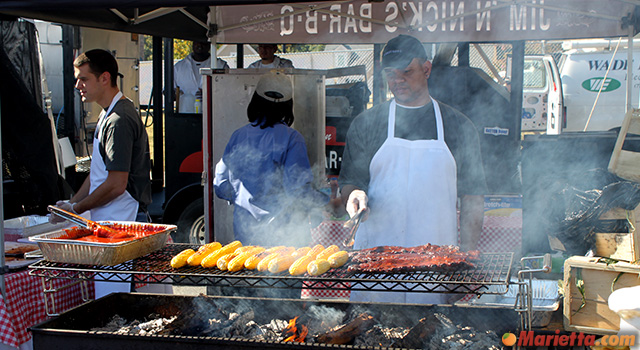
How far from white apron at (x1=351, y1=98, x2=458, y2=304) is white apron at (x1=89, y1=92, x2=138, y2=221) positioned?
1801mm

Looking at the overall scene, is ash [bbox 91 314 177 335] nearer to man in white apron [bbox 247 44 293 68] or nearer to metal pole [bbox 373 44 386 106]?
metal pole [bbox 373 44 386 106]

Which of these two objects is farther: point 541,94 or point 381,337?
point 541,94

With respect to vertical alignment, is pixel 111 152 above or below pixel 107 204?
above

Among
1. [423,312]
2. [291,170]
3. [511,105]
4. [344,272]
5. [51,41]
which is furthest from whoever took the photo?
[51,41]

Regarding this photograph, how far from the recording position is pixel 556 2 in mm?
5090

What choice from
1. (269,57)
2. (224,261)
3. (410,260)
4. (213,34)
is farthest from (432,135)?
(269,57)

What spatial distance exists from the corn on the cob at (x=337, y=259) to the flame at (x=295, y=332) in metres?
0.41

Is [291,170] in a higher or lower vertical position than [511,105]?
lower

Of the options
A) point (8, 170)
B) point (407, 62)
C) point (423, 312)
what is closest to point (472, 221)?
point (423, 312)

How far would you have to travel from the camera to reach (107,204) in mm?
3838

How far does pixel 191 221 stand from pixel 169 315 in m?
3.70

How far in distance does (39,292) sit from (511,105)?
560cm

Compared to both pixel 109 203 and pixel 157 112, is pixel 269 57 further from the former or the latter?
pixel 109 203

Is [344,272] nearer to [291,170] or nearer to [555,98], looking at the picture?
[291,170]
